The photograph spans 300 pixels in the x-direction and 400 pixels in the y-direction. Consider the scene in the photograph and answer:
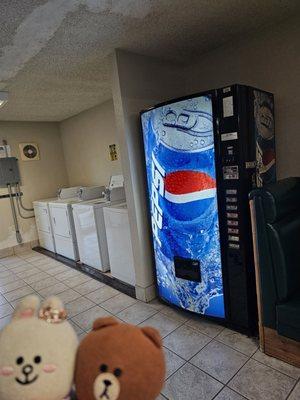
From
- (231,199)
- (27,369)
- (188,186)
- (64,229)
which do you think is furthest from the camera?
(64,229)

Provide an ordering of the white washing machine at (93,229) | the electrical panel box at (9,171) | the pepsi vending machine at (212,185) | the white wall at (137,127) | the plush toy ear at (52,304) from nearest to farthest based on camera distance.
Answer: the plush toy ear at (52,304) < the pepsi vending machine at (212,185) < the white wall at (137,127) < the white washing machine at (93,229) < the electrical panel box at (9,171)

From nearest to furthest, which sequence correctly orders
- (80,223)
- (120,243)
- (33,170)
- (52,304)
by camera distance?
(52,304) < (120,243) < (80,223) < (33,170)

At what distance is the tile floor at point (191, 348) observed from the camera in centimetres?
148

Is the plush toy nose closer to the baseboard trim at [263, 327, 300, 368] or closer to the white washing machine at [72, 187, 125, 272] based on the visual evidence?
the baseboard trim at [263, 327, 300, 368]

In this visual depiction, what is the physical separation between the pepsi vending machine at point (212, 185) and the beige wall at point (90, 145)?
1.96 m

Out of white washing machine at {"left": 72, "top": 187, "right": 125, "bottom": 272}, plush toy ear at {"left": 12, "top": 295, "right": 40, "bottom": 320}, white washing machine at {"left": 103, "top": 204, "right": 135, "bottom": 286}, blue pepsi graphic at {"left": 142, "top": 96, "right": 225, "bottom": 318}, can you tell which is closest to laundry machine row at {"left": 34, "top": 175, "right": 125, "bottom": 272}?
white washing machine at {"left": 72, "top": 187, "right": 125, "bottom": 272}

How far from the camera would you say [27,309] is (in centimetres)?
78

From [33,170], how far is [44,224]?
1091 millimetres

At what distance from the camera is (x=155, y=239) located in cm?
231

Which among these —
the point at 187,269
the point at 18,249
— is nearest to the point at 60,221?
the point at 18,249

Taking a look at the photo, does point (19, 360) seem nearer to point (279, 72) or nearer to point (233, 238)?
point (233, 238)

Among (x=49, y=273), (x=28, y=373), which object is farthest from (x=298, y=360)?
(x=49, y=273)

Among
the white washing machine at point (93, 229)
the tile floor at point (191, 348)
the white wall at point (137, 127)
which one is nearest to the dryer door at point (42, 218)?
the white washing machine at point (93, 229)

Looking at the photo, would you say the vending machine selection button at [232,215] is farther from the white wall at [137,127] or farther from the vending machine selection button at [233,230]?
the white wall at [137,127]
